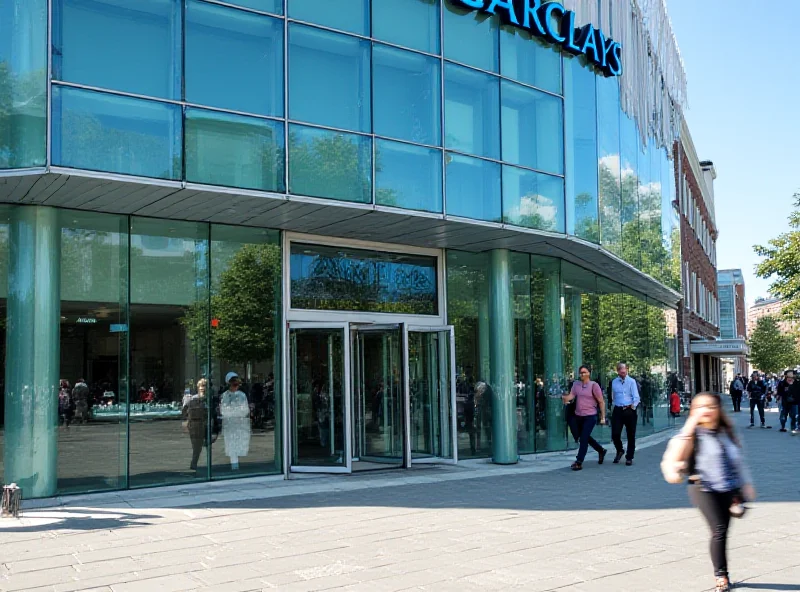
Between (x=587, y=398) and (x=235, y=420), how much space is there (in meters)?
6.42

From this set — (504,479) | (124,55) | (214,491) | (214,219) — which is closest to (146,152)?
(124,55)

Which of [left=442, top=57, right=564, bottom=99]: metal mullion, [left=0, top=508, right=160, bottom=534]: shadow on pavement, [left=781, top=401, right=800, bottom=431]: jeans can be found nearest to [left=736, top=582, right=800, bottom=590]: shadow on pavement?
[left=0, top=508, right=160, bottom=534]: shadow on pavement

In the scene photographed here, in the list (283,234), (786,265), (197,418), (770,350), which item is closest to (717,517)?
(197,418)

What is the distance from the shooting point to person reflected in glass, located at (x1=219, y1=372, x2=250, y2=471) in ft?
44.9

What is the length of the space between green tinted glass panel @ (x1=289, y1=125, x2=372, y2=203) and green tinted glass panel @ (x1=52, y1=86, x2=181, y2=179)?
1.83m

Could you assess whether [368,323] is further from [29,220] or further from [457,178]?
[29,220]

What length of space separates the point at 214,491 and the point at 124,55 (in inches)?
256

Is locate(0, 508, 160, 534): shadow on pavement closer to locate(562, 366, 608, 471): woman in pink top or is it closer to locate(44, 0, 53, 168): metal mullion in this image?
locate(44, 0, 53, 168): metal mullion

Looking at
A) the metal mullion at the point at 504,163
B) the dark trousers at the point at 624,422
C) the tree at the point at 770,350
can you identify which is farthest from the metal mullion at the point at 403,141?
the tree at the point at 770,350

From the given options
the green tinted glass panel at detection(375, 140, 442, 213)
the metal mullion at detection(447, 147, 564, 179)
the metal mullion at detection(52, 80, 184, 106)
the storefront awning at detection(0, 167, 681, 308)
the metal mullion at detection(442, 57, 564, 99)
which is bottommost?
the storefront awning at detection(0, 167, 681, 308)

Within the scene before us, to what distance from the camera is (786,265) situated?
113 feet

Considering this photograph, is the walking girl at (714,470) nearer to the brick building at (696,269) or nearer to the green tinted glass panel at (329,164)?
the green tinted glass panel at (329,164)

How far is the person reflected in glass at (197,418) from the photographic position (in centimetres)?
1321

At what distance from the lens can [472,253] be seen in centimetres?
1706
